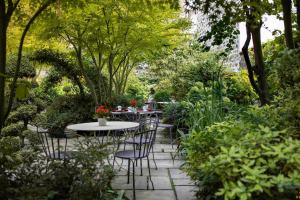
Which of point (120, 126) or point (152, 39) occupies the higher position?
point (152, 39)

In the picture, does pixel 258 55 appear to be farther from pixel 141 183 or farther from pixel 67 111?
pixel 67 111

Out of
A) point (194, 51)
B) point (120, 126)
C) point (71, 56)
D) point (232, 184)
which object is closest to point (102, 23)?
point (71, 56)

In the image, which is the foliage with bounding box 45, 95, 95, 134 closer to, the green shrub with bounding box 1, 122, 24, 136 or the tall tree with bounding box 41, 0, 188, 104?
the tall tree with bounding box 41, 0, 188, 104

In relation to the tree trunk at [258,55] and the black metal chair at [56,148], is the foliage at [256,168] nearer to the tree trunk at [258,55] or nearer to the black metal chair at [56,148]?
the tree trunk at [258,55]

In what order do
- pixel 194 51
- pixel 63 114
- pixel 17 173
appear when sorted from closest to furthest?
pixel 17 173 < pixel 63 114 < pixel 194 51

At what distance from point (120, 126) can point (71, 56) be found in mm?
5793

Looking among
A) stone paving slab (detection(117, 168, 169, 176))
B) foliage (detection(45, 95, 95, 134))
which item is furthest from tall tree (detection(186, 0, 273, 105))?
foliage (detection(45, 95, 95, 134))

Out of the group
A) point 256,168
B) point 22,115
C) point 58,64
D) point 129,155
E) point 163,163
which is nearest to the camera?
point 256,168

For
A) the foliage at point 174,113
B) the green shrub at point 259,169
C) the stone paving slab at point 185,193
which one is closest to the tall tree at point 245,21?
the green shrub at point 259,169

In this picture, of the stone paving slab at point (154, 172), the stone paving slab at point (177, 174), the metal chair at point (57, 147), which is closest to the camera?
the metal chair at point (57, 147)

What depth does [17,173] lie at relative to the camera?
107 inches

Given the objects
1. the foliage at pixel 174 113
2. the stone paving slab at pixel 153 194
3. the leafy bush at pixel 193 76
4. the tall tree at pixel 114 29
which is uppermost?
the tall tree at pixel 114 29

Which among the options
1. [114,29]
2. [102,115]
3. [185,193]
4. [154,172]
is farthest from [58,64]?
[185,193]

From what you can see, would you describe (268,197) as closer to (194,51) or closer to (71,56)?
Answer: (71,56)
